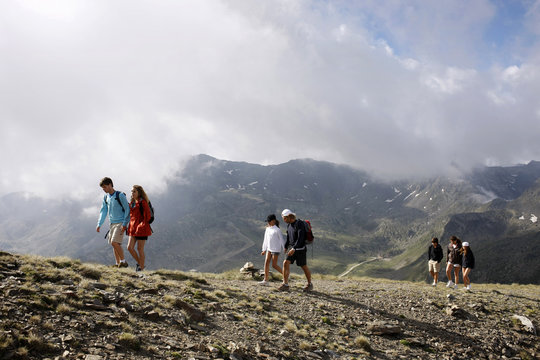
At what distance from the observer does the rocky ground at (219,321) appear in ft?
25.0

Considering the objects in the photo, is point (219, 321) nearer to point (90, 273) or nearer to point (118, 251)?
point (90, 273)

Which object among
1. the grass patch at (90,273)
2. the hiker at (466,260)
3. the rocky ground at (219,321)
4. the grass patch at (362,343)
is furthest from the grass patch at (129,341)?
the hiker at (466,260)

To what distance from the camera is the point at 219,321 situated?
35.4 ft

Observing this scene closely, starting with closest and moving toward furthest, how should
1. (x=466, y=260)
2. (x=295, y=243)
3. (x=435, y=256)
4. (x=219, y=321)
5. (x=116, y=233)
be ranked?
(x=219, y=321), (x=116, y=233), (x=295, y=243), (x=466, y=260), (x=435, y=256)

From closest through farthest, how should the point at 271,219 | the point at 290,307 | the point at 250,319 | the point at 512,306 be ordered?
1. the point at 250,319
2. the point at 290,307
3. the point at 271,219
4. the point at 512,306

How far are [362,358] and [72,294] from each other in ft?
29.5

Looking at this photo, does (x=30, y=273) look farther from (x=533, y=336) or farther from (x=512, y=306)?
(x=512, y=306)

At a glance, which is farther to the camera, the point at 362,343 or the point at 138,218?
the point at 138,218

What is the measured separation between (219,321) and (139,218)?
22.9 ft

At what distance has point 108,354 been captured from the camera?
23.5ft

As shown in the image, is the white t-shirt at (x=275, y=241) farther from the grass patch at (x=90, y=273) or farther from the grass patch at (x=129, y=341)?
the grass patch at (x=129, y=341)

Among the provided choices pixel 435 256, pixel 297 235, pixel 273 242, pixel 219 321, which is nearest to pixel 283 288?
pixel 273 242

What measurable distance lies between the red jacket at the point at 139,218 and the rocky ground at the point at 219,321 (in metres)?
1.93

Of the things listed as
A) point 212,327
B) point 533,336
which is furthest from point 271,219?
point 533,336
